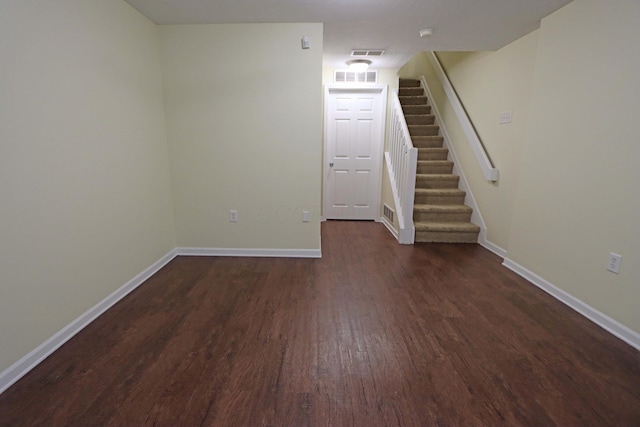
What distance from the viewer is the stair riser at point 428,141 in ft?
15.6

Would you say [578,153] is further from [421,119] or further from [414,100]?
[414,100]

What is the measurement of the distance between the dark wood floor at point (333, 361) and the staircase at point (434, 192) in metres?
1.11

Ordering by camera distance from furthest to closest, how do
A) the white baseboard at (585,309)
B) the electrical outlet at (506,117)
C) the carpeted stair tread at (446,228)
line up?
the carpeted stair tread at (446,228)
the electrical outlet at (506,117)
the white baseboard at (585,309)

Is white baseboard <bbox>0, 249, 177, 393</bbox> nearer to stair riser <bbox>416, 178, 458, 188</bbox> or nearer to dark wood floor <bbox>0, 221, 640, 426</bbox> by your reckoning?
dark wood floor <bbox>0, 221, 640, 426</bbox>

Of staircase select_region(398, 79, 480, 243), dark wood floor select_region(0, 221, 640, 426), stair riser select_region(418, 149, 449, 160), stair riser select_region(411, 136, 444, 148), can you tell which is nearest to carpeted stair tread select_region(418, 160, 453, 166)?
staircase select_region(398, 79, 480, 243)

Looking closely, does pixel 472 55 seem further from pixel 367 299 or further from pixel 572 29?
pixel 367 299

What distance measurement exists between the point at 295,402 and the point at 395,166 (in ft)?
11.1

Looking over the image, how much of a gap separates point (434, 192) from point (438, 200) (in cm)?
14

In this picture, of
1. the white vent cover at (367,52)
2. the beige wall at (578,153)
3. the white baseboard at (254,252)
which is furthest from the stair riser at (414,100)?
the white baseboard at (254,252)

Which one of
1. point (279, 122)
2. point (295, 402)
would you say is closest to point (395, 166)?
point (279, 122)

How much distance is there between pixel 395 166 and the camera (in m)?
4.16

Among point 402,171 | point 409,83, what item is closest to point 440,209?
point 402,171

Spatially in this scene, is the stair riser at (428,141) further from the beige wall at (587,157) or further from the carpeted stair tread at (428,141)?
the beige wall at (587,157)

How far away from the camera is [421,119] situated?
5070mm
